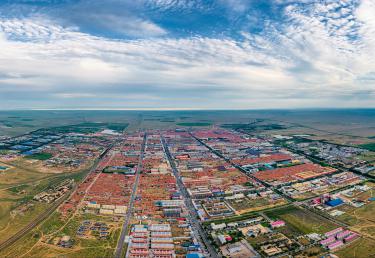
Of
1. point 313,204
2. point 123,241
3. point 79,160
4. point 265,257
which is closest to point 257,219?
point 265,257

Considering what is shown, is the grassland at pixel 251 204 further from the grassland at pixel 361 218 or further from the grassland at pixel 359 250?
the grassland at pixel 359 250

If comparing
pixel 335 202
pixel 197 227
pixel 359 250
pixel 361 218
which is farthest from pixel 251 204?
pixel 359 250

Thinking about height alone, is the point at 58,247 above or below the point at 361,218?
below

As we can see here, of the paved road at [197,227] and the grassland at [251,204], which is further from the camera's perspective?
the grassland at [251,204]

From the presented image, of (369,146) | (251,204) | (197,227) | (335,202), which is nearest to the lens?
(197,227)

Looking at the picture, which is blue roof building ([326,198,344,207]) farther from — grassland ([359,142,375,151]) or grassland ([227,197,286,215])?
grassland ([359,142,375,151])

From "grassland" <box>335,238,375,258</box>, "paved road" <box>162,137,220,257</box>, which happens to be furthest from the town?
"grassland" <box>335,238,375,258</box>

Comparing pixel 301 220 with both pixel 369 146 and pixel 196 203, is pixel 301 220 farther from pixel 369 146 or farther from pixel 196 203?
pixel 369 146

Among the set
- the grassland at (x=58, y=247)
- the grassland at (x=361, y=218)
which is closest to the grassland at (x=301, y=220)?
the grassland at (x=361, y=218)

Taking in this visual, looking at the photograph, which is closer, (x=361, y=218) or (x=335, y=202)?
(x=361, y=218)

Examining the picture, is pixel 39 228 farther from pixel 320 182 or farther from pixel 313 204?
pixel 320 182

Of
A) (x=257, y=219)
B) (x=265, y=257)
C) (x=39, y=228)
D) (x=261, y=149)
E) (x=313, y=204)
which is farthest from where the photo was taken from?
(x=261, y=149)
